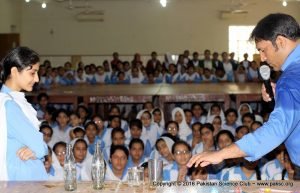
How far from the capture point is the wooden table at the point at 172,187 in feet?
5.73

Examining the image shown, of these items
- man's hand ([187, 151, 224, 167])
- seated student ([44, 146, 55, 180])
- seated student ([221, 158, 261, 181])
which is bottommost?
seated student ([221, 158, 261, 181])

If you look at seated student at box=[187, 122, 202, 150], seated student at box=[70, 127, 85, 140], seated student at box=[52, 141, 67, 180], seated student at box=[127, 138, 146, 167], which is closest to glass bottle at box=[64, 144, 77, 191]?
seated student at box=[52, 141, 67, 180]

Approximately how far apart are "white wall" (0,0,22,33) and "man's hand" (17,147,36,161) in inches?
398

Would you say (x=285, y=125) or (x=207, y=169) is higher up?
(x=285, y=125)

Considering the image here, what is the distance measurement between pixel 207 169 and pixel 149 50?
9.40m

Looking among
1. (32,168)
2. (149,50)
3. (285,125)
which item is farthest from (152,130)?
(149,50)

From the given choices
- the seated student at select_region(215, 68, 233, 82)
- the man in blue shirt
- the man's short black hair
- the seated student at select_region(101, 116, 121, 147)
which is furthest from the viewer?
the seated student at select_region(215, 68, 233, 82)

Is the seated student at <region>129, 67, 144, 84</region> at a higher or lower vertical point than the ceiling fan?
lower

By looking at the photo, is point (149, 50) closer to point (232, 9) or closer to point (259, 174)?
point (232, 9)

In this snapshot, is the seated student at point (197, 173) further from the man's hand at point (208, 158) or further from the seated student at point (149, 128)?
the seated student at point (149, 128)

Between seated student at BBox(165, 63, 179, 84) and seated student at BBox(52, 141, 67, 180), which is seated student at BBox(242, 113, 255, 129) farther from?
seated student at BBox(165, 63, 179, 84)

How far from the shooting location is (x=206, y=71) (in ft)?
31.7

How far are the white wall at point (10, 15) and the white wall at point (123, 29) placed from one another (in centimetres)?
21

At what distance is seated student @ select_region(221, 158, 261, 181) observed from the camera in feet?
11.6
